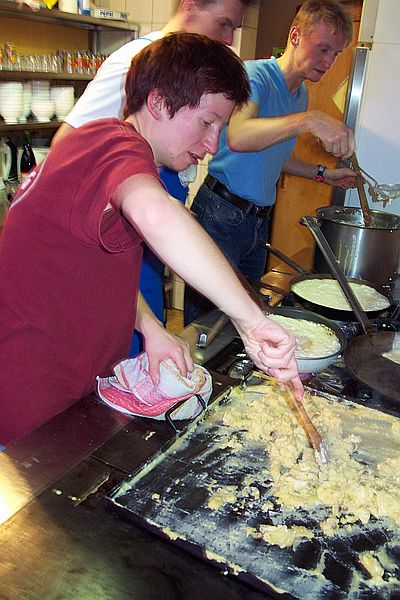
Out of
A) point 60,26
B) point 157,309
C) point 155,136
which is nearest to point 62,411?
point 155,136

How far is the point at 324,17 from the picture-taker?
2086 millimetres

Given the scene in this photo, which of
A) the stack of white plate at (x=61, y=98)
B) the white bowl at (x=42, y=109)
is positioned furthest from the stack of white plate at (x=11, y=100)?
the stack of white plate at (x=61, y=98)

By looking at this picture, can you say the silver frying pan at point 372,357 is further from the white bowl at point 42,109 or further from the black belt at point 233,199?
the white bowl at point 42,109

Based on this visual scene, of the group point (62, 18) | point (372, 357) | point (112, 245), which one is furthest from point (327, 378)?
point (62, 18)

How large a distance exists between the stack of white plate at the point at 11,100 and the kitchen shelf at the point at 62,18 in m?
0.37

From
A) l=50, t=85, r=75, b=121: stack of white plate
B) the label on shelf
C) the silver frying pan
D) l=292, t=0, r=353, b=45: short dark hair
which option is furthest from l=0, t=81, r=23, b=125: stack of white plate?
the silver frying pan

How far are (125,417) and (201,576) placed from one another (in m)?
0.40

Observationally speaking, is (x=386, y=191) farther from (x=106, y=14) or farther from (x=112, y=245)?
(x=106, y=14)

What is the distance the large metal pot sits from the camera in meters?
1.84

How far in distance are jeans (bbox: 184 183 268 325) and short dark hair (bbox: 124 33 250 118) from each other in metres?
1.24

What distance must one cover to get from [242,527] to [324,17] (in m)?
2.02

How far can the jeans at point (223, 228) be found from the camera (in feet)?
7.48

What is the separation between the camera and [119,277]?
105 centimetres

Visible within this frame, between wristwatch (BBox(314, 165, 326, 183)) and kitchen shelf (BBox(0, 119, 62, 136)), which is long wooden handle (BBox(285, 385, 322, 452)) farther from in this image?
kitchen shelf (BBox(0, 119, 62, 136))
